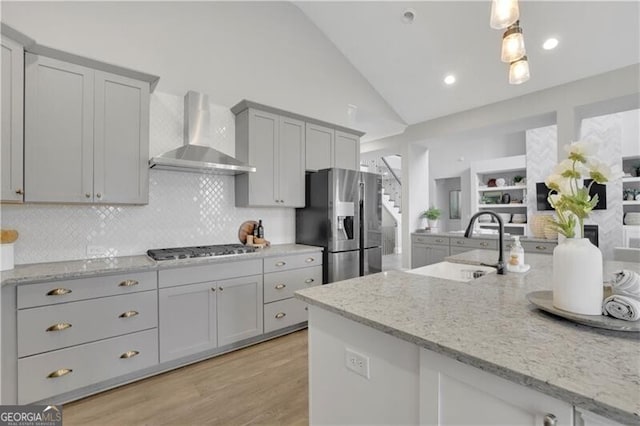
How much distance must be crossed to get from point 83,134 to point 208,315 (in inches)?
69.7

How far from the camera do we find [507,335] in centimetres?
87

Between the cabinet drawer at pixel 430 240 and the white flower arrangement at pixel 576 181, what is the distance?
4.34 m

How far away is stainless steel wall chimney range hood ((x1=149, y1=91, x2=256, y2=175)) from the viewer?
2.69 metres

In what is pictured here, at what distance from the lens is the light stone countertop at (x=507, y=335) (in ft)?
2.02

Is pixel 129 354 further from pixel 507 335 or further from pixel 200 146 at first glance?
pixel 507 335

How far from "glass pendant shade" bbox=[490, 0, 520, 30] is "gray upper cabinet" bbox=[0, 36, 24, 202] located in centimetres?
300

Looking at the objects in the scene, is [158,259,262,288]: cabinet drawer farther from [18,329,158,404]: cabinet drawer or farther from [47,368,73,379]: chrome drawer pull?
[47,368,73,379]: chrome drawer pull

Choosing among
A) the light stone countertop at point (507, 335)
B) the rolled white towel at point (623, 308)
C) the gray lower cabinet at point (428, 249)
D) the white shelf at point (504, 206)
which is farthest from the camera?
the white shelf at point (504, 206)

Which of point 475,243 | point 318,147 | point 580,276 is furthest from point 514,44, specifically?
point 475,243

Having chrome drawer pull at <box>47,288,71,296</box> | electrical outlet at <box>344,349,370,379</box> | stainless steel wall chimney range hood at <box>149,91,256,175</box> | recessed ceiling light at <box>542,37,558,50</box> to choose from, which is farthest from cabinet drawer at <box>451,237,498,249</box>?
chrome drawer pull at <box>47,288,71,296</box>

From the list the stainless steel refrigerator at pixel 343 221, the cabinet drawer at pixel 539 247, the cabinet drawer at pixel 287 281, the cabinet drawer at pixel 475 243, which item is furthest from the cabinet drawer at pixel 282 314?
the cabinet drawer at pixel 539 247

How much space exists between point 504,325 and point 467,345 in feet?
0.83

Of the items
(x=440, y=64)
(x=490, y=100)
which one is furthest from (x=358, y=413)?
(x=490, y=100)

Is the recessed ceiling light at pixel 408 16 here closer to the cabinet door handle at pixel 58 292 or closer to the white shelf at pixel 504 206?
the cabinet door handle at pixel 58 292
